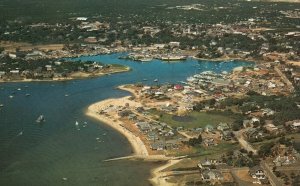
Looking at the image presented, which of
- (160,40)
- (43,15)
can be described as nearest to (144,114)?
(160,40)

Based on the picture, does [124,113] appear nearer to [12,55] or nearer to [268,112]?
[268,112]

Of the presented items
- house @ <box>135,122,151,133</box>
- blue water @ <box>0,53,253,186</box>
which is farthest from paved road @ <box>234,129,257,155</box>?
blue water @ <box>0,53,253,186</box>

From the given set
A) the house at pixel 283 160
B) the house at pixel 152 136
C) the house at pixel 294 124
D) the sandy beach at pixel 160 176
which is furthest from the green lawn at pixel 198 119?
the house at pixel 283 160

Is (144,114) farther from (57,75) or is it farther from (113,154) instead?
(57,75)

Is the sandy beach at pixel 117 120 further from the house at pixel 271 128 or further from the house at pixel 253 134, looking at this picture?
the house at pixel 271 128

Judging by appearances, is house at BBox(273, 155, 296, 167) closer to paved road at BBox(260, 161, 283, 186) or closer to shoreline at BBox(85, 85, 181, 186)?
paved road at BBox(260, 161, 283, 186)
